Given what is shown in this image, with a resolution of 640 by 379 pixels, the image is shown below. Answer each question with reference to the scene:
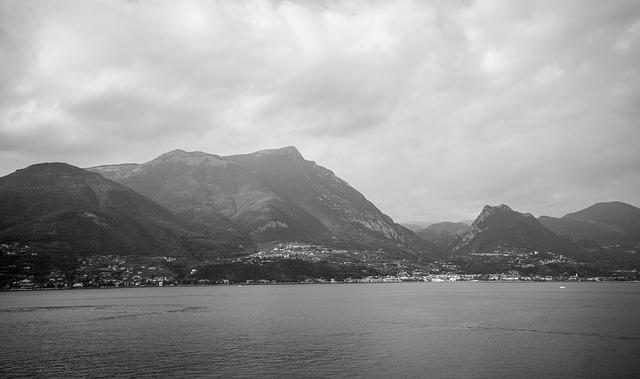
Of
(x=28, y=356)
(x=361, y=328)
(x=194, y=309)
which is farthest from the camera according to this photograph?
(x=194, y=309)

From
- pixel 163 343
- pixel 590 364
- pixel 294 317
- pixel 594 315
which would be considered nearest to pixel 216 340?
pixel 163 343

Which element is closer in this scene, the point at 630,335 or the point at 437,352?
the point at 437,352

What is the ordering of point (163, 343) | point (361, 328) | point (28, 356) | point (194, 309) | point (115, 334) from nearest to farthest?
point (28, 356) < point (163, 343) < point (115, 334) < point (361, 328) < point (194, 309)

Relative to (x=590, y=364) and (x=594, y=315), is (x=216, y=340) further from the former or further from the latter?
(x=594, y=315)

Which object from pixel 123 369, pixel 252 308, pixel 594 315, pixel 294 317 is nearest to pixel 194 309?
pixel 252 308

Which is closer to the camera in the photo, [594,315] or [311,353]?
[311,353]

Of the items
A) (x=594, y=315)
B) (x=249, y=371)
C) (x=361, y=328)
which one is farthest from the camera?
(x=594, y=315)

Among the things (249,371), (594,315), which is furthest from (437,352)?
(594,315)

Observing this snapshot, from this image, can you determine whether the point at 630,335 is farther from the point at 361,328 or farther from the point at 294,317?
the point at 294,317

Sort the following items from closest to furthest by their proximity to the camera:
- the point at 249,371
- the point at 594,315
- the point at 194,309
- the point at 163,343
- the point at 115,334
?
the point at 249,371 → the point at 163,343 → the point at 115,334 → the point at 594,315 → the point at 194,309
